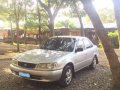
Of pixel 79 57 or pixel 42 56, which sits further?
pixel 79 57

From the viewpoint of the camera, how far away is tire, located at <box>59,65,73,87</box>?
7.40 metres

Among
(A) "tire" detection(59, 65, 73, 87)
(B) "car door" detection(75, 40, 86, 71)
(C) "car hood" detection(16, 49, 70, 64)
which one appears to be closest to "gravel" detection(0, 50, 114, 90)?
(A) "tire" detection(59, 65, 73, 87)

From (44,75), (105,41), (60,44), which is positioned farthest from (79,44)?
(105,41)

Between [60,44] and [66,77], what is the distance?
63.8 inches

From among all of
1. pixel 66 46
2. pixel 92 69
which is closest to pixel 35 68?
pixel 66 46

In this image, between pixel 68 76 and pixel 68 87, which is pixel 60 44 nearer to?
pixel 68 76

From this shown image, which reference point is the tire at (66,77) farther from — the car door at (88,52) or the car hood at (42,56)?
the car door at (88,52)

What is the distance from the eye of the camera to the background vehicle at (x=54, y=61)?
276 inches

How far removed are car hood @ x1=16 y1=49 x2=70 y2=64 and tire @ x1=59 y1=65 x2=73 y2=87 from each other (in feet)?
1.55

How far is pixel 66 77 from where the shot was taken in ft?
24.8

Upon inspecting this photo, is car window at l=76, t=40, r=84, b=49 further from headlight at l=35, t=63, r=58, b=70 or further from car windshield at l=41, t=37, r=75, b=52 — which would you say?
headlight at l=35, t=63, r=58, b=70

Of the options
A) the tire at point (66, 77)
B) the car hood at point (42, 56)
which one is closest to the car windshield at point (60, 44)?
the car hood at point (42, 56)

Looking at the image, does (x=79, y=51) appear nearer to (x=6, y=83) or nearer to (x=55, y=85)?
(x=55, y=85)

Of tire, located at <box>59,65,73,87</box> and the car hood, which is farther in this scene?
tire, located at <box>59,65,73,87</box>
